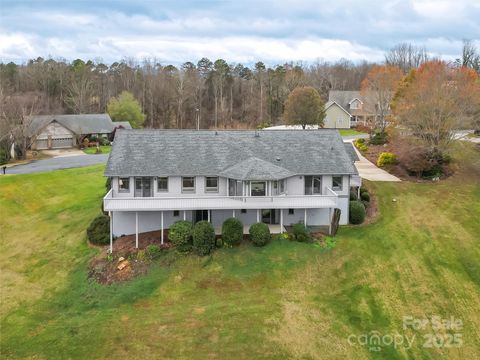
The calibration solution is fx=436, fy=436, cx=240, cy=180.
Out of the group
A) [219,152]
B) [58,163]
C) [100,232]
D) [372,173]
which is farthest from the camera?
[58,163]

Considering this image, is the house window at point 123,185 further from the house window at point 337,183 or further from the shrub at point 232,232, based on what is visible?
the house window at point 337,183

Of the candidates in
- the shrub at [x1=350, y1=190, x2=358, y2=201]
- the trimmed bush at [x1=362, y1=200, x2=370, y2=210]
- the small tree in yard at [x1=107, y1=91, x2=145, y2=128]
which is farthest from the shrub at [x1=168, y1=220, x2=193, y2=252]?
the small tree in yard at [x1=107, y1=91, x2=145, y2=128]

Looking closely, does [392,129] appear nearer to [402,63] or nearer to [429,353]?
[429,353]

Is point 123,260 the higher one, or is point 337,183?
point 337,183

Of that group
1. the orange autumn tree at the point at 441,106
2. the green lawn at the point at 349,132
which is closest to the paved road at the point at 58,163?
the orange autumn tree at the point at 441,106

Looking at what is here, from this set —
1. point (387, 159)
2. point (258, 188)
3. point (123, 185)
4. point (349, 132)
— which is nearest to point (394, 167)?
point (387, 159)

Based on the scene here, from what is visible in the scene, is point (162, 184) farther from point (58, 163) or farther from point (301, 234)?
point (58, 163)

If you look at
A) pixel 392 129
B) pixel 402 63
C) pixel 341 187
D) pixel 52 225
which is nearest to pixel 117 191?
pixel 52 225
